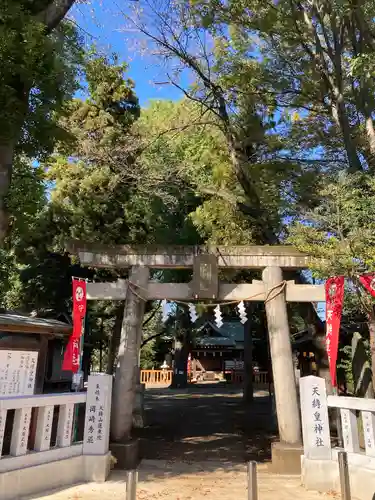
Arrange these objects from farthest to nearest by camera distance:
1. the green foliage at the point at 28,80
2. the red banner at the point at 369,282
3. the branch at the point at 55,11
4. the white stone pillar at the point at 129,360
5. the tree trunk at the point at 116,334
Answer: the tree trunk at the point at 116,334 < the white stone pillar at the point at 129,360 < the branch at the point at 55,11 < the red banner at the point at 369,282 < the green foliage at the point at 28,80

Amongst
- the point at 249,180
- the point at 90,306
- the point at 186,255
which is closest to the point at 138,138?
the point at 249,180

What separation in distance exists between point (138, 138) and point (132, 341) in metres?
5.61

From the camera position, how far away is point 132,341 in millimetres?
8664

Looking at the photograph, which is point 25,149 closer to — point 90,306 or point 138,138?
point 138,138

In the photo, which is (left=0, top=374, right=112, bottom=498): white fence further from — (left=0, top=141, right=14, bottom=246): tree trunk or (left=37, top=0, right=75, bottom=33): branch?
(left=37, top=0, right=75, bottom=33): branch

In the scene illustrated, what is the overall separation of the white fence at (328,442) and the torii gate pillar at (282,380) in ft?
2.68

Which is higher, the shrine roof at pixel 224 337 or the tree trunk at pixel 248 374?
the shrine roof at pixel 224 337

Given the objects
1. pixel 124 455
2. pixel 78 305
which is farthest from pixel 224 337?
pixel 124 455

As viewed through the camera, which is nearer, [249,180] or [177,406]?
[249,180]

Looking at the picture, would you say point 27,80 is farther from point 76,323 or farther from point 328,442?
point 328,442

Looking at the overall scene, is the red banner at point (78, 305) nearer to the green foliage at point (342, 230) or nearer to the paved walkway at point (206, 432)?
the paved walkway at point (206, 432)

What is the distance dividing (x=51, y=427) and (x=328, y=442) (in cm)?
437

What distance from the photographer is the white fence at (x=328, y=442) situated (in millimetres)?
6293

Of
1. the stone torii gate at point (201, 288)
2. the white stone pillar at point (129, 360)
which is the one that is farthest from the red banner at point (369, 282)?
the white stone pillar at point (129, 360)
